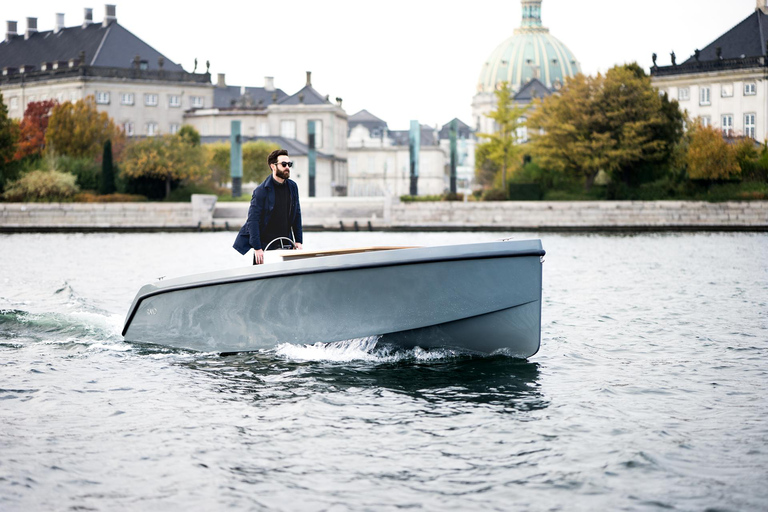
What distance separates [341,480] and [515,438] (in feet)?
5.11

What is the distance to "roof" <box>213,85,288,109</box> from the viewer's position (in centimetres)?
10118

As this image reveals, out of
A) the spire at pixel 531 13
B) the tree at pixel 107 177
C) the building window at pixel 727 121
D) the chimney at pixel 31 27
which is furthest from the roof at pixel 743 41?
the spire at pixel 531 13

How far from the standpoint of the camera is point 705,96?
81.8m

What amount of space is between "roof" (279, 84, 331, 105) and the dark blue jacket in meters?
81.7

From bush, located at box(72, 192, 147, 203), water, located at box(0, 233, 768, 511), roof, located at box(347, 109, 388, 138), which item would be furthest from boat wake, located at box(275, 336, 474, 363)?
roof, located at box(347, 109, 388, 138)

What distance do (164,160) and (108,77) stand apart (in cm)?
3246

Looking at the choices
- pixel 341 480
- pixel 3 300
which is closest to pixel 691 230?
pixel 3 300

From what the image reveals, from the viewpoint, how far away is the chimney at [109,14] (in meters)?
90.4

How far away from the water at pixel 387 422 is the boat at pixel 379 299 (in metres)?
0.30

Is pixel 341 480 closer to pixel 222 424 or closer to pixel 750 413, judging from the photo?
pixel 222 424

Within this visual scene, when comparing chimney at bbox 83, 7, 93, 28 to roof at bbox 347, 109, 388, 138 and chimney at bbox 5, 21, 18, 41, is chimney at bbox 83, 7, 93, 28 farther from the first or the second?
roof at bbox 347, 109, 388, 138

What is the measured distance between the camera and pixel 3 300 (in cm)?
1669

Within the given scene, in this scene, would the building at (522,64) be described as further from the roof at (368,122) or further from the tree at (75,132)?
the tree at (75,132)

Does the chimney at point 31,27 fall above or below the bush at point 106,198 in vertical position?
above
